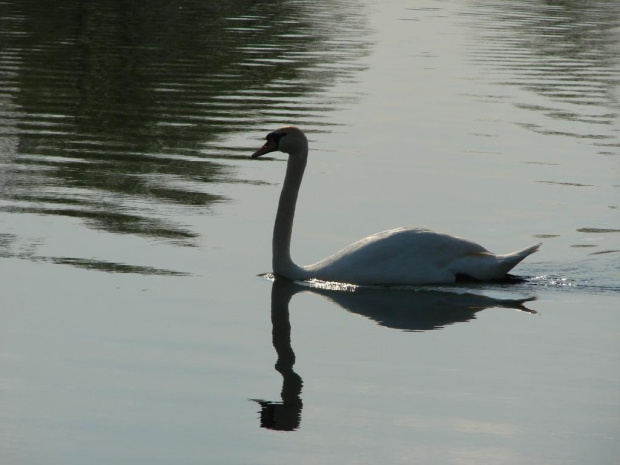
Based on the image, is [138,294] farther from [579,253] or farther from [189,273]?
[579,253]

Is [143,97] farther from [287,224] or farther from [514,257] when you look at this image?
[514,257]

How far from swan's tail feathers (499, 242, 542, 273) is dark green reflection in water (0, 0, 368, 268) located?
2.75 meters

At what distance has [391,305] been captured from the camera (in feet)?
31.2

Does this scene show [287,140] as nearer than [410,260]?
No

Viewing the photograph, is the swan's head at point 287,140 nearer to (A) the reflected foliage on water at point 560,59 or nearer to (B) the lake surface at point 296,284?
(B) the lake surface at point 296,284

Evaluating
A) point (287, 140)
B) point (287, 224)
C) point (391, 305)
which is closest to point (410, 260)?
point (391, 305)

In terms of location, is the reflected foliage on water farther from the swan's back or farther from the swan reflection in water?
the swan reflection in water

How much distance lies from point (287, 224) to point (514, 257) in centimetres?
185

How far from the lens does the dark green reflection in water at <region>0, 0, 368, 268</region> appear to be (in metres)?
13.0

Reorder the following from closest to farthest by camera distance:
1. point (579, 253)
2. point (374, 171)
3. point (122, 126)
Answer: point (579, 253)
point (374, 171)
point (122, 126)

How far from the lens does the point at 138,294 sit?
30.7ft

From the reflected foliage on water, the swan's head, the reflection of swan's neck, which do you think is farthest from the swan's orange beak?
A: the reflected foliage on water

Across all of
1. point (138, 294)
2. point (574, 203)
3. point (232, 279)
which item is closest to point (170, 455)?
point (138, 294)

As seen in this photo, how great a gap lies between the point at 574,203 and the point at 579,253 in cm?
211
